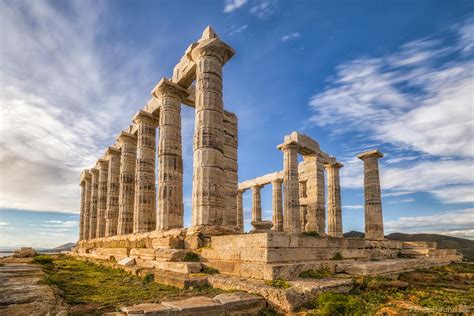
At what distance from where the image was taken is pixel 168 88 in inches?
635

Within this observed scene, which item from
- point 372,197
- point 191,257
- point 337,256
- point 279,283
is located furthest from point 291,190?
point 279,283

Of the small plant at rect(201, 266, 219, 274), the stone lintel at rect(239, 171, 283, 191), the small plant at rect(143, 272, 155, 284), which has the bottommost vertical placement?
the small plant at rect(143, 272, 155, 284)

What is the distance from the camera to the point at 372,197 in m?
23.7

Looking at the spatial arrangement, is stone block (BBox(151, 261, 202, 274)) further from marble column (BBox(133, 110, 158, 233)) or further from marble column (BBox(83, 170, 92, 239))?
marble column (BBox(83, 170, 92, 239))

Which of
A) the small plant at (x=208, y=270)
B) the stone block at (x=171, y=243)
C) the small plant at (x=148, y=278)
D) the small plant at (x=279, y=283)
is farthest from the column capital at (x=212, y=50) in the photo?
the small plant at (x=279, y=283)

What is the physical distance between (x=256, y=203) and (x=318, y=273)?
2615cm

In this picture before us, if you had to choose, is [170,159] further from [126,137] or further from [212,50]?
[126,137]

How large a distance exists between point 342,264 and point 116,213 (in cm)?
1963

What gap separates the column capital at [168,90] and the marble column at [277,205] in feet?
54.7

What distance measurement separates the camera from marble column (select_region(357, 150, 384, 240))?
2316cm

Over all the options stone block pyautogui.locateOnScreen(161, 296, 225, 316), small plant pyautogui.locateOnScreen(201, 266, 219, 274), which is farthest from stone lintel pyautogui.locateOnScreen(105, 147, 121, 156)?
stone block pyautogui.locateOnScreen(161, 296, 225, 316)

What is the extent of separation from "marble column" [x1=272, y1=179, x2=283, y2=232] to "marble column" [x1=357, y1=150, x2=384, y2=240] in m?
8.38

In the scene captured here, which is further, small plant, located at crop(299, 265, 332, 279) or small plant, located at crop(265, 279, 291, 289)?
small plant, located at crop(299, 265, 332, 279)

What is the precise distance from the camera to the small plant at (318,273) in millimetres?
7125
